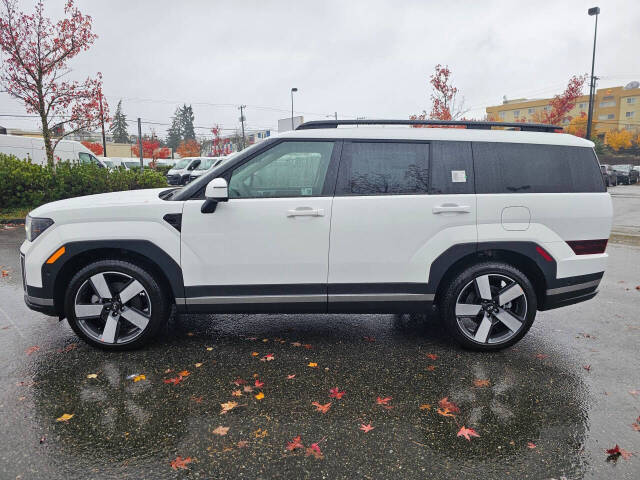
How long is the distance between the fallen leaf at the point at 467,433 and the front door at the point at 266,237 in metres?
1.54

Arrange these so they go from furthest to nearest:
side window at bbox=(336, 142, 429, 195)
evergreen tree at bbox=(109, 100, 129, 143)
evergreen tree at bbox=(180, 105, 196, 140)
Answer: evergreen tree at bbox=(180, 105, 196, 140), evergreen tree at bbox=(109, 100, 129, 143), side window at bbox=(336, 142, 429, 195)

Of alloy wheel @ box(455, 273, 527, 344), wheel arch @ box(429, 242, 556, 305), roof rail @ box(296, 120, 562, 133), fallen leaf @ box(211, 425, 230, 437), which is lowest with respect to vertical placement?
fallen leaf @ box(211, 425, 230, 437)

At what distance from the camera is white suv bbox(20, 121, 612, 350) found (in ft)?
12.9

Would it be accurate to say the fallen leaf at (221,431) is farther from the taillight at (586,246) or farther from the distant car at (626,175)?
the distant car at (626,175)

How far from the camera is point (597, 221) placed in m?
4.15

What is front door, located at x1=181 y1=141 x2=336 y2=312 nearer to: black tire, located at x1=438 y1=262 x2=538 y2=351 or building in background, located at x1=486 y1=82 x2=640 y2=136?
black tire, located at x1=438 y1=262 x2=538 y2=351

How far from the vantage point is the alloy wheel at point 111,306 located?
3975mm

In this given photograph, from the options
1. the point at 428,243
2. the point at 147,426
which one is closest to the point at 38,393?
the point at 147,426

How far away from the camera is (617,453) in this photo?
273 cm

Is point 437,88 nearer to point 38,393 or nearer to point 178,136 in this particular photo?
point 38,393

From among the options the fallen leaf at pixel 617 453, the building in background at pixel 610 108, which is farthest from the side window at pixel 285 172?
the building in background at pixel 610 108

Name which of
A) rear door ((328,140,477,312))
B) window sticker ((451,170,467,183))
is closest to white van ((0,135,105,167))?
rear door ((328,140,477,312))

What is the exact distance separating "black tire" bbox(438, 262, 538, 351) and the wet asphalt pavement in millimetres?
129

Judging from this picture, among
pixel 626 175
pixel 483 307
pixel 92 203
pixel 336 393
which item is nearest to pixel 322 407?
pixel 336 393
